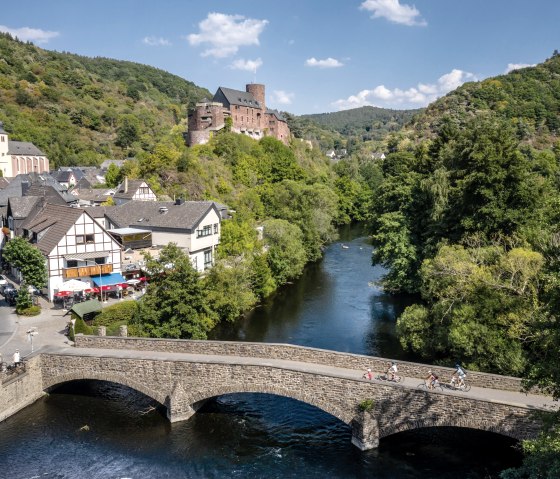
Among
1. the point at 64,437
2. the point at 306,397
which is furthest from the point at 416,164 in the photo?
the point at 64,437

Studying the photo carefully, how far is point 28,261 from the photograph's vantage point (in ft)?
128

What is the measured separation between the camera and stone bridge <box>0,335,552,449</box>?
20938 mm

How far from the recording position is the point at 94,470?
22.1 metres

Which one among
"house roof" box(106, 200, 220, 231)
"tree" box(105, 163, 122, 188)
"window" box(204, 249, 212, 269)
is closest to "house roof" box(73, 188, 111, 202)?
"tree" box(105, 163, 122, 188)

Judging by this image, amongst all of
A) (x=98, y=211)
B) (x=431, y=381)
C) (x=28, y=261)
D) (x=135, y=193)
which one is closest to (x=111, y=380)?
(x=431, y=381)

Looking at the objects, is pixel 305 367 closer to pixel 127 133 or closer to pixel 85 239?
pixel 85 239

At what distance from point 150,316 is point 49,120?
12108 centimetres

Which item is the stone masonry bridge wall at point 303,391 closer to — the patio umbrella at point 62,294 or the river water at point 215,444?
the river water at point 215,444

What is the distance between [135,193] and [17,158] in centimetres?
5015

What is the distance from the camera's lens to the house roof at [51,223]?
4203cm

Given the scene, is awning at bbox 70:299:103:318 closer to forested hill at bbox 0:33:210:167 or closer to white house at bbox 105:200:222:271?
white house at bbox 105:200:222:271

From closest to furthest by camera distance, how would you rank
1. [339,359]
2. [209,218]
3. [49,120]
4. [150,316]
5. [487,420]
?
[487,420] < [339,359] < [150,316] < [209,218] < [49,120]

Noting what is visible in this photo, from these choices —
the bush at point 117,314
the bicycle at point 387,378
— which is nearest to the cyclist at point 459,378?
the bicycle at point 387,378

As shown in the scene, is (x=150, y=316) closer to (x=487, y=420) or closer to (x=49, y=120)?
(x=487, y=420)
